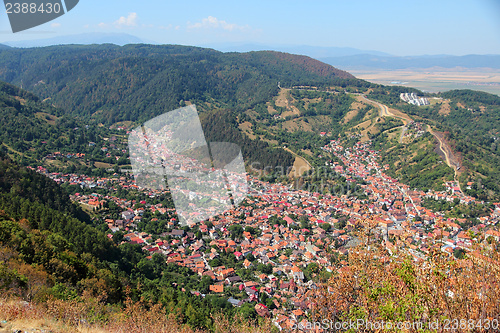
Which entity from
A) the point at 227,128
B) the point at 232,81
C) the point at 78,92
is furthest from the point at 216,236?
the point at 232,81

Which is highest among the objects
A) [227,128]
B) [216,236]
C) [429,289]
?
[429,289]

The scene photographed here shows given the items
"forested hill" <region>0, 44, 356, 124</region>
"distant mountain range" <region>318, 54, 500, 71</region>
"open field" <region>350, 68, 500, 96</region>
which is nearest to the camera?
"forested hill" <region>0, 44, 356, 124</region>

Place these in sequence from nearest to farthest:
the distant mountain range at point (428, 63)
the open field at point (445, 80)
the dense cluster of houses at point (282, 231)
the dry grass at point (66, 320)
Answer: the dry grass at point (66, 320)
the dense cluster of houses at point (282, 231)
the open field at point (445, 80)
the distant mountain range at point (428, 63)

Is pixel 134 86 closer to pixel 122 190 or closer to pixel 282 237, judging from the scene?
pixel 122 190

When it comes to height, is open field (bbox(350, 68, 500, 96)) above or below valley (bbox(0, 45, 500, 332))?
above

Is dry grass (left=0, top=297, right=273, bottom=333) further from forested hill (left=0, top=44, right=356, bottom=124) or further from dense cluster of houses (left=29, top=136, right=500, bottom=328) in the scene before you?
forested hill (left=0, top=44, right=356, bottom=124)

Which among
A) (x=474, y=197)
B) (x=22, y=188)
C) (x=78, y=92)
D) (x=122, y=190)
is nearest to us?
(x=22, y=188)

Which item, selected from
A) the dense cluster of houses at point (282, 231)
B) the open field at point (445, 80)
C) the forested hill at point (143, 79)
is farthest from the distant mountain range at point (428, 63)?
the dense cluster of houses at point (282, 231)

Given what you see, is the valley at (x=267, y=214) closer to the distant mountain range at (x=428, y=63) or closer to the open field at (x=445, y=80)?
the open field at (x=445, y=80)

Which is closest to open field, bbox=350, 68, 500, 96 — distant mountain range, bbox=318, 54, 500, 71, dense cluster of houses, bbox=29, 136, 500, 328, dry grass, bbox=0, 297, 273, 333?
distant mountain range, bbox=318, 54, 500, 71
